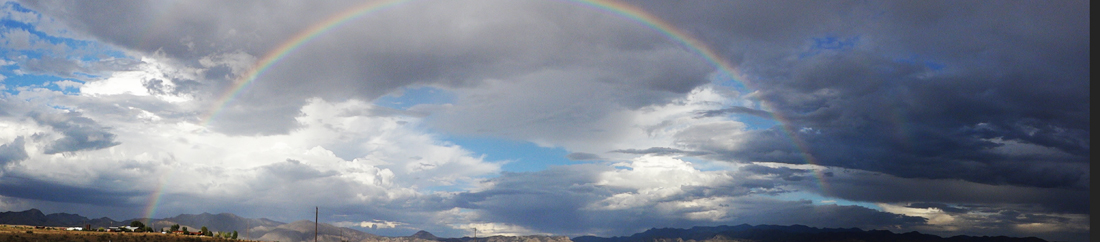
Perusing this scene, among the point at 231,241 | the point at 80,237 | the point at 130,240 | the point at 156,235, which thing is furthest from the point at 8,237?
the point at 231,241

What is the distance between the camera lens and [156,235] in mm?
154875

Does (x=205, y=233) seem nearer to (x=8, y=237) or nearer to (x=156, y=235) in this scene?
(x=156, y=235)

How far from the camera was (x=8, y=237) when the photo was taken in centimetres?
12412

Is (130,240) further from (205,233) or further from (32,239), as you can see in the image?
(205,233)

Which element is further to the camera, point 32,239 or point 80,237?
point 80,237

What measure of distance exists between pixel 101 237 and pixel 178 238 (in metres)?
19.1

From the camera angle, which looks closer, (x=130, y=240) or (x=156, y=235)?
(x=130, y=240)

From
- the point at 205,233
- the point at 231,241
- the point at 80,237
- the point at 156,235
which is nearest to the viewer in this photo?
the point at 80,237

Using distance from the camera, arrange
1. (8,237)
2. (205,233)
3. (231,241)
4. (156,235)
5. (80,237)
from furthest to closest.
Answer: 1. (205,233)
2. (231,241)
3. (156,235)
4. (80,237)
5. (8,237)

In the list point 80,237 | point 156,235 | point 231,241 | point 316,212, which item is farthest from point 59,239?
point 316,212

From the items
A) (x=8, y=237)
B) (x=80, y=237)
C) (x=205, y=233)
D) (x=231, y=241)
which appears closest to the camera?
(x=8, y=237)

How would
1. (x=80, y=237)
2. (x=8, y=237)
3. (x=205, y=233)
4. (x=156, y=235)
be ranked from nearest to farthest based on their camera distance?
(x=8, y=237) → (x=80, y=237) → (x=156, y=235) → (x=205, y=233)

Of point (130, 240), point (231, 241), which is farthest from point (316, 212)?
point (130, 240)

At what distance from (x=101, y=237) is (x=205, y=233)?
5009cm
